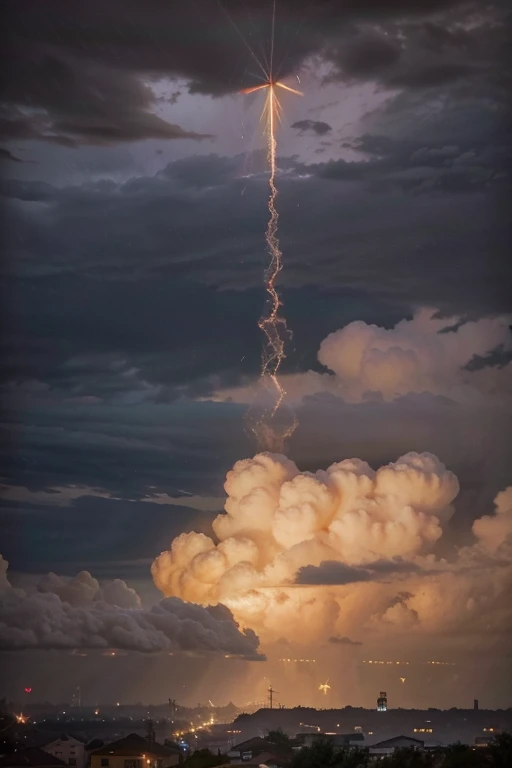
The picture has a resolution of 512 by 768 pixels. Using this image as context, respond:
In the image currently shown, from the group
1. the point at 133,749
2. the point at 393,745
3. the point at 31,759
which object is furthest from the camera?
the point at 393,745

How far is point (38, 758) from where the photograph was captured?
38.0 metres

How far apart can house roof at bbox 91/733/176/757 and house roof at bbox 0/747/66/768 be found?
1.21 metres

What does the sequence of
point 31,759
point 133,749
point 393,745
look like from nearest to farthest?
1. point 31,759
2. point 133,749
3. point 393,745

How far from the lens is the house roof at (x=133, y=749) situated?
38375 mm

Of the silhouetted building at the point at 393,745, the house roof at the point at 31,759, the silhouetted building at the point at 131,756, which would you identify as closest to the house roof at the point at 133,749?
the silhouetted building at the point at 131,756

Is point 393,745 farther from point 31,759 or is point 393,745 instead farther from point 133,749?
point 31,759

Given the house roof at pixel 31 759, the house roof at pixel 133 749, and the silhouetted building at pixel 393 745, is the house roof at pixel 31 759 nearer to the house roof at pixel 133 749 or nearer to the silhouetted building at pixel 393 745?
the house roof at pixel 133 749

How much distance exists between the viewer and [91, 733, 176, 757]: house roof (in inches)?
1511

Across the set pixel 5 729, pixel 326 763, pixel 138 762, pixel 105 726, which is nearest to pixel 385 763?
pixel 326 763

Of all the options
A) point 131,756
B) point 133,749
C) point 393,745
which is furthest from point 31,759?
point 393,745

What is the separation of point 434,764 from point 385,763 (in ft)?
7.89

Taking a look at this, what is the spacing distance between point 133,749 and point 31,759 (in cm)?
282

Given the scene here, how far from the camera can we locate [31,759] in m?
37.5

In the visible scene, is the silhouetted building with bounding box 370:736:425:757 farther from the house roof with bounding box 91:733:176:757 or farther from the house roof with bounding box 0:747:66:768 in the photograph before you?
the house roof with bounding box 0:747:66:768
